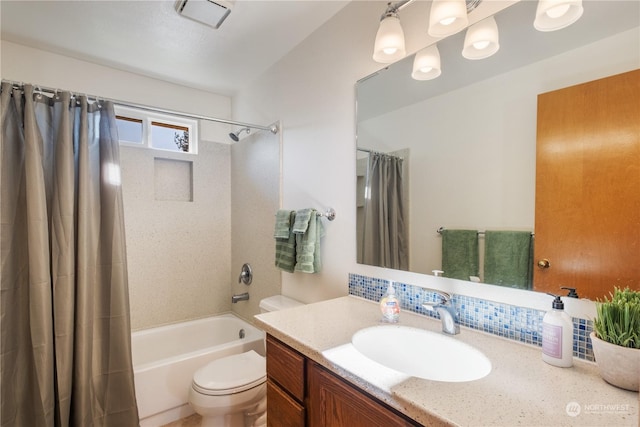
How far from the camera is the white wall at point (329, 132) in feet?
4.98

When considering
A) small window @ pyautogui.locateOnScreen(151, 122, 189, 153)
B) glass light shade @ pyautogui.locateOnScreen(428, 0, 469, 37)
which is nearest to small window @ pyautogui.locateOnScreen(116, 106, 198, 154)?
small window @ pyautogui.locateOnScreen(151, 122, 189, 153)

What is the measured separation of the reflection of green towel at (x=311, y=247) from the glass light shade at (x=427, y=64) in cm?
88

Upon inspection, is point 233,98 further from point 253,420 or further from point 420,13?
point 253,420

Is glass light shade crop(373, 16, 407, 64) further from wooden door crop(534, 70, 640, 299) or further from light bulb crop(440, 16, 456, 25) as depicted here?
wooden door crop(534, 70, 640, 299)

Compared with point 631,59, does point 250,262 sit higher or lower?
lower

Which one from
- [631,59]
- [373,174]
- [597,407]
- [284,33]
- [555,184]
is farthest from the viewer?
[284,33]

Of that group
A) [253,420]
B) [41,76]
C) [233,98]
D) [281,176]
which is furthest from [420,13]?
[41,76]

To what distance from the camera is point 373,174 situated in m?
1.47

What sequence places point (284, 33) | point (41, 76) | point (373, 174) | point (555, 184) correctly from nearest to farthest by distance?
point (555, 184)
point (373, 174)
point (284, 33)
point (41, 76)

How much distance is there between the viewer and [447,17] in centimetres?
104

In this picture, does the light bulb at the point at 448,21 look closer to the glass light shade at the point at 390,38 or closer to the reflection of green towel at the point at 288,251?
the glass light shade at the point at 390,38

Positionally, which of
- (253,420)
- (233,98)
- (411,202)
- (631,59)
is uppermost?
(233,98)

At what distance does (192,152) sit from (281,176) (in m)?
1.09

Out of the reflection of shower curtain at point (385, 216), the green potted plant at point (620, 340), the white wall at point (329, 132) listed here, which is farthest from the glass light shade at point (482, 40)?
the green potted plant at point (620, 340)
